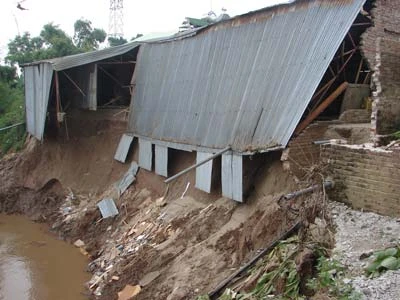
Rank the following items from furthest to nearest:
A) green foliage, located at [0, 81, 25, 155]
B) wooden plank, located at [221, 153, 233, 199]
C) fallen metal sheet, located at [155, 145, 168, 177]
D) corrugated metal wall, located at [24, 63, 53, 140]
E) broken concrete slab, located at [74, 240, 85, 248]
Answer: green foliage, located at [0, 81, 25, 155] → corrugated metal wall, located at [24, 63, 53, 140] → broken concrete slab, located at [74, 240, 85, 248] → fallen metal sheet, located at [155, 145, 168, 177] → wooden plank, located at [221, 153, 233, 199]

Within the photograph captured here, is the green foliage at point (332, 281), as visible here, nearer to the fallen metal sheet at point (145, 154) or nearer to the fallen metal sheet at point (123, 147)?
the fallen metal sheet at point (145, 154)

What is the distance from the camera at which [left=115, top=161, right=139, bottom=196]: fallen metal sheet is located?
15.6 meters

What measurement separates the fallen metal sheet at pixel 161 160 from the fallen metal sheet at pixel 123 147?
2.17 meters

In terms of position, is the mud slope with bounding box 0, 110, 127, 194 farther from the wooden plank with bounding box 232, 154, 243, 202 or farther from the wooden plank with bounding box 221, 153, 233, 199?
the wooden plank with bounding box 232, 154, 243, 202

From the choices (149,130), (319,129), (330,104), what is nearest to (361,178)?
(319,129)

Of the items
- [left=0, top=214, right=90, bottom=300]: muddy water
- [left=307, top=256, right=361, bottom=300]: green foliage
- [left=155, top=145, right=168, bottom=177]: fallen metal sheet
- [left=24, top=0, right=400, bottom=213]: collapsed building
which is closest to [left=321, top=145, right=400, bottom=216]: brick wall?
[left=24, top=0, right=400, bottom=213]: collapsed building

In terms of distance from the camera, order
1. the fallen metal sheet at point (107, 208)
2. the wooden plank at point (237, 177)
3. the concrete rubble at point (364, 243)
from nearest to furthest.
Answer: the concrete rubble at point (364, 243)
the wooden plank at point (237, 177)
the fallen metal sheet at point (107, 208)

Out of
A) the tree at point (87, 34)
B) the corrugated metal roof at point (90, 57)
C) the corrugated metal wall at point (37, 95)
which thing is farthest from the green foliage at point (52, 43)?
the corrugated metal roof at point (90, 57)

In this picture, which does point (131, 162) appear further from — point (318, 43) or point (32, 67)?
point (318, 43)

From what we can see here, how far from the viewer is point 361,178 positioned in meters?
7.88

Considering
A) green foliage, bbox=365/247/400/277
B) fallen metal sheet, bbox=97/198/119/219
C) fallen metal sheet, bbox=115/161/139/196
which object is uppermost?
green foliage, bbox=365/247/400/277

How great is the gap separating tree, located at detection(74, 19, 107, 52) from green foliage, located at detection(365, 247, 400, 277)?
3662 centimetres

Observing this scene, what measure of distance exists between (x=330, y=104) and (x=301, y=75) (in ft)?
5.86

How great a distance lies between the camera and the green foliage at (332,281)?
551cm
